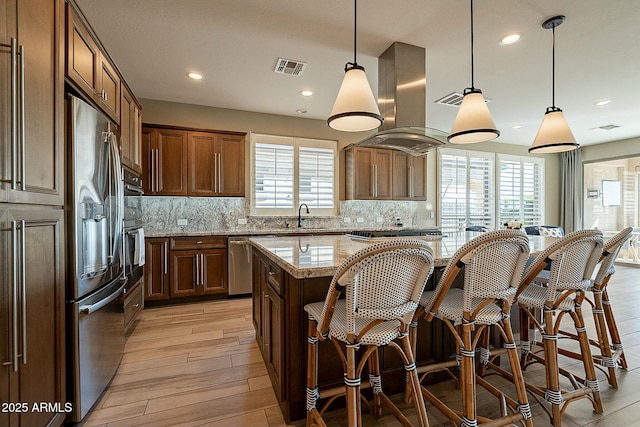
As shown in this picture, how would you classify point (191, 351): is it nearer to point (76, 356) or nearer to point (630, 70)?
point (76, 356)

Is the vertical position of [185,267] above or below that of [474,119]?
below

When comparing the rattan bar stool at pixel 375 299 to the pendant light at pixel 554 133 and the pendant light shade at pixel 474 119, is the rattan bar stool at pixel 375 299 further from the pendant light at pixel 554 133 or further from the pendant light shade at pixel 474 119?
the pendant light at pixel 554 133

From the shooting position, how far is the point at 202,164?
425 centimetres

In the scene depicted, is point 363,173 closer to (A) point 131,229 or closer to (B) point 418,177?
(B) point 418,177

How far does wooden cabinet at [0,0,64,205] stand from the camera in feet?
3.90

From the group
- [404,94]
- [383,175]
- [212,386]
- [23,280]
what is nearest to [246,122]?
[383,175]

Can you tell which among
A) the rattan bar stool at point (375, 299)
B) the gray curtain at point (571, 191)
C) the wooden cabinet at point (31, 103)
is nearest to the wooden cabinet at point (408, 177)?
the rattan bar stool at point (375, 299)

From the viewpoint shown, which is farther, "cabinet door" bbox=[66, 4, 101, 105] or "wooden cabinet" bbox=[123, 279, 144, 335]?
"wooden cabinet" bbox=[123, 279, 144, 335]

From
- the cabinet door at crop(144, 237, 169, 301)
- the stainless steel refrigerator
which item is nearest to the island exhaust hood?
the stainless steel refrigerator

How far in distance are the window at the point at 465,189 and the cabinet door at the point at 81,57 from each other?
586 cm

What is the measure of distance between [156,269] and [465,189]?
5.99 m

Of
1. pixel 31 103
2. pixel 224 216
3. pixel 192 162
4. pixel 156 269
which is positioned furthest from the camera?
pixel 224 216

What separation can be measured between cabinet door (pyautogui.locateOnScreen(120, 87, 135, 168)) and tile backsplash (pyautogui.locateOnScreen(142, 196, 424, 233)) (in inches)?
65.7

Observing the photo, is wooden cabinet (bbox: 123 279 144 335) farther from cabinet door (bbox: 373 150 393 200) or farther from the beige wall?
cabinet door (bbox: 373 150 393 200)
